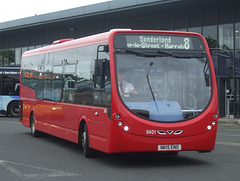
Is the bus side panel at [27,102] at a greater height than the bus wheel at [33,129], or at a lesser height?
greater

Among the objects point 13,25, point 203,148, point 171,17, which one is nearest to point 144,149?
point 203,148

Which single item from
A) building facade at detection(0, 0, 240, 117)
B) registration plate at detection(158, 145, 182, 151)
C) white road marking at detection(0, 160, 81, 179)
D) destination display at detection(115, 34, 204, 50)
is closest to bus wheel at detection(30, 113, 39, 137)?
white road marking at detection(0, 160, 81, 179)

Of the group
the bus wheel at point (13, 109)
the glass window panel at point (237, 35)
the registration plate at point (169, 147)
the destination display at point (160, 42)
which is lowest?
the bus wheel at point (13, 109)

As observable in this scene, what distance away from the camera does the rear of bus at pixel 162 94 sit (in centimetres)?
992

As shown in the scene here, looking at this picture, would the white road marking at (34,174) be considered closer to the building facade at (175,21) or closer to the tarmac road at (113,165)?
the tarmac road at (113,165)

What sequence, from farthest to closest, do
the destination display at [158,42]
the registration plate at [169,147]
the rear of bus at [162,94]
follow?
the destination display at [158,42], the registration plate at [169,147], the rear of bus at [162,94]

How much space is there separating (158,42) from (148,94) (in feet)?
3.88

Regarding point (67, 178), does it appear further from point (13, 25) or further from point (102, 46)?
point (13, 25)

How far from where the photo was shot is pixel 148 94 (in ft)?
33.6

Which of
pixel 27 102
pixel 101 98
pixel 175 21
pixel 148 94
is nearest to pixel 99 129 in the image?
pixel 101 98

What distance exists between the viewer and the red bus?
9953 millimetres

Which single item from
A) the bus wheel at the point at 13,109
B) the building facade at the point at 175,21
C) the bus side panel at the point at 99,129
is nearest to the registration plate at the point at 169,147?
the bus side panel at the point at 99,129

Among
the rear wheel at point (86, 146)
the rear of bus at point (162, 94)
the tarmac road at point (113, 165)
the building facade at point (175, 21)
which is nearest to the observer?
the tarmac road at point (113, 165)

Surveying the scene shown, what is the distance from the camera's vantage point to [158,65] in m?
10.5
